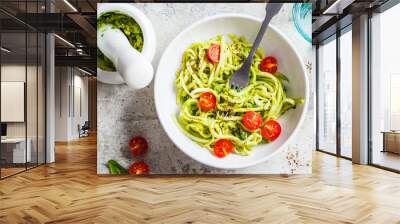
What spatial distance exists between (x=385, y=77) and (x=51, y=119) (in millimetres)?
5169

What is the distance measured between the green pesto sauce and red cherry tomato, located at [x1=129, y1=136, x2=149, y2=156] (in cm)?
80

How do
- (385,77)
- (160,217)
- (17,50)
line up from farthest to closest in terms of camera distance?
(385,77), (17,50), (160,217)

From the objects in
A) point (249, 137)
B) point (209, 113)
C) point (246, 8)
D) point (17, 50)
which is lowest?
point (249, 137)

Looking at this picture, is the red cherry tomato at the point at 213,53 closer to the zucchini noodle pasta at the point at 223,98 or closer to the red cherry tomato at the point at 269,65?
the zucchini noodle pasta at the point at 223,98

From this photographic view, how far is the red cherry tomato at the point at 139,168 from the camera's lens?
4.11 metres

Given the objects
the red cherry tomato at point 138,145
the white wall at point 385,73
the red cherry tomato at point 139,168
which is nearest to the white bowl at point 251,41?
the red cherry tomato at point 138,145

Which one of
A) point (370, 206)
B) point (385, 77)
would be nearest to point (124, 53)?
point (370, 206)

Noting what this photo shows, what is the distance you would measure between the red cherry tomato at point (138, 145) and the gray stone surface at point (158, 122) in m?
0.07

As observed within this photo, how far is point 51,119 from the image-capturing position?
234 inches

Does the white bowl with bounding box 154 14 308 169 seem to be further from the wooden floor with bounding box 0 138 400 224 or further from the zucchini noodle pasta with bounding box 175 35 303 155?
the wooden floor with bounding box 0 138 400 224

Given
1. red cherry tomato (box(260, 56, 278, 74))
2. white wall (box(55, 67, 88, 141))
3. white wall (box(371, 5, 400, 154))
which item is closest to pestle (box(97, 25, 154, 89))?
red cherry tomato (box(260, 56, 278, 74))

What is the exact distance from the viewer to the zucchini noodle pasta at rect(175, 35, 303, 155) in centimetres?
356

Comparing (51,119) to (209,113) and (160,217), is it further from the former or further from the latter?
(160,217)

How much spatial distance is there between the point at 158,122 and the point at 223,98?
0.89 meters
